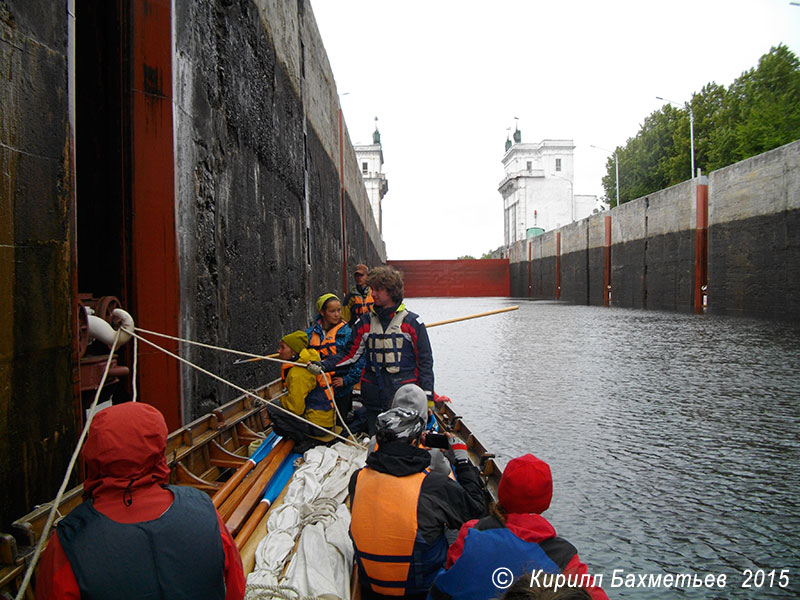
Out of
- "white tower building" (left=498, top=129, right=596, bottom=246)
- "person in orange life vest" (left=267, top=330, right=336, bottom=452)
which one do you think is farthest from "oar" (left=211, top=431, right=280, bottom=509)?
"white tower building" (left=498, top=129, right=596, bottom=246)

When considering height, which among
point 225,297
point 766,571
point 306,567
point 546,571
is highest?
point 225,297

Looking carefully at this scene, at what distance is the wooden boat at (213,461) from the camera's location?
2266mm

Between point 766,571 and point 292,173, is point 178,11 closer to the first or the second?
point 292,173

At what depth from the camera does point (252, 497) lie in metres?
3.45

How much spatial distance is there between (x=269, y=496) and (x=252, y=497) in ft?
0.55

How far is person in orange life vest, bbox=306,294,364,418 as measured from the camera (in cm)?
470

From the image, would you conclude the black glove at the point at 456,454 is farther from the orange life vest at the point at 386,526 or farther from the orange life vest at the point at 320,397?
the orange life vest at the point at 320,397

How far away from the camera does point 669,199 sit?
75.5 feet

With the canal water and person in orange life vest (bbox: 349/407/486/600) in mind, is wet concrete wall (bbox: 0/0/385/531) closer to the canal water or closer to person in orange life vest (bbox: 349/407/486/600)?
person in orange life vest (bbox: 349/407/486/600)

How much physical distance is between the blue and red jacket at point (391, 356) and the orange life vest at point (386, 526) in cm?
183

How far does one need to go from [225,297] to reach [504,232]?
8300 centimetres

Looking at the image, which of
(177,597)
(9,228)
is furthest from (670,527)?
(9,228)

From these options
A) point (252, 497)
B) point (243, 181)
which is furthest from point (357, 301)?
point (252, 497)

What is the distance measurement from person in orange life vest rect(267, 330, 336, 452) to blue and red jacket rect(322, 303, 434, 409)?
1.07 ft
